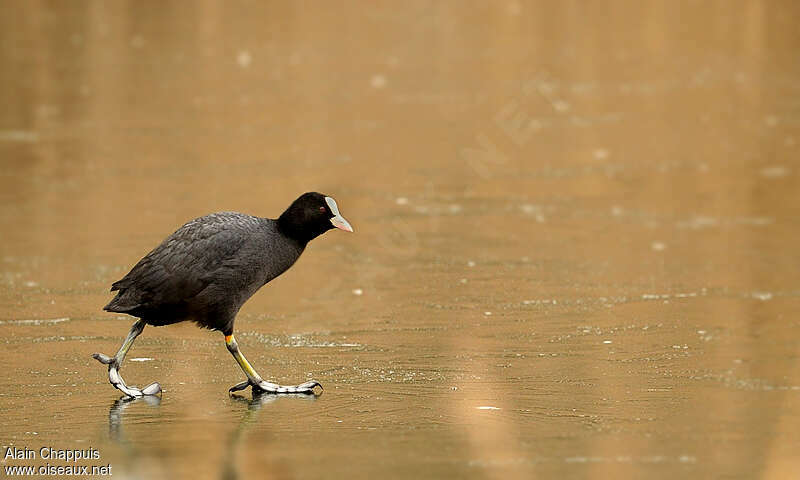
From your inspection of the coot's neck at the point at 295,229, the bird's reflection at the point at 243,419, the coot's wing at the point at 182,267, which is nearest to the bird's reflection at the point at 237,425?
the bird's reflection at the point at 243,419

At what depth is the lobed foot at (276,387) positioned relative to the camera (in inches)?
292

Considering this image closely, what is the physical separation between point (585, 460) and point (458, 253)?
5.00 meters

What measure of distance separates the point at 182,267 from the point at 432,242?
4.34 metres

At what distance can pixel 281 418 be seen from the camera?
7.04 m

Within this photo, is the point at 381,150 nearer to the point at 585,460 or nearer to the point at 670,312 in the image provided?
the point at 670,312

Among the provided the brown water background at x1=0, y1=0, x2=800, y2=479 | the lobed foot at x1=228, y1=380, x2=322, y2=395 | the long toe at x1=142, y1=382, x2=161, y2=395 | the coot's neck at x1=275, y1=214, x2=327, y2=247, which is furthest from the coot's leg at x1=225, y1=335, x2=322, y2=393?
the coot's neck at x1=275, y1=214, x2=327, y2=247

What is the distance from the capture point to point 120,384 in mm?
7340

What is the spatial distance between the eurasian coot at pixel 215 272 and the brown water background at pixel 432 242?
0.32 meters

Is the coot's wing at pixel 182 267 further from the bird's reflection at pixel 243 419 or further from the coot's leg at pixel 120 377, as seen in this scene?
the bird's reflection at pixel 243 419

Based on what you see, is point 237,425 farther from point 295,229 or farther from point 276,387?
point 295,229

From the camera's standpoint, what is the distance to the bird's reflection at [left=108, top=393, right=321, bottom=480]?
6.24 m

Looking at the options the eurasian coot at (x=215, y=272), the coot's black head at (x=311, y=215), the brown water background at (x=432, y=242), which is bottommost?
the brown water background at (x=432, y=242)

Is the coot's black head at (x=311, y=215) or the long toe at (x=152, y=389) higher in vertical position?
the coot's black head at (x=311, y=215)

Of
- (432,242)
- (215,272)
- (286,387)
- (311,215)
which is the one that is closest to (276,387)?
(286,387)
